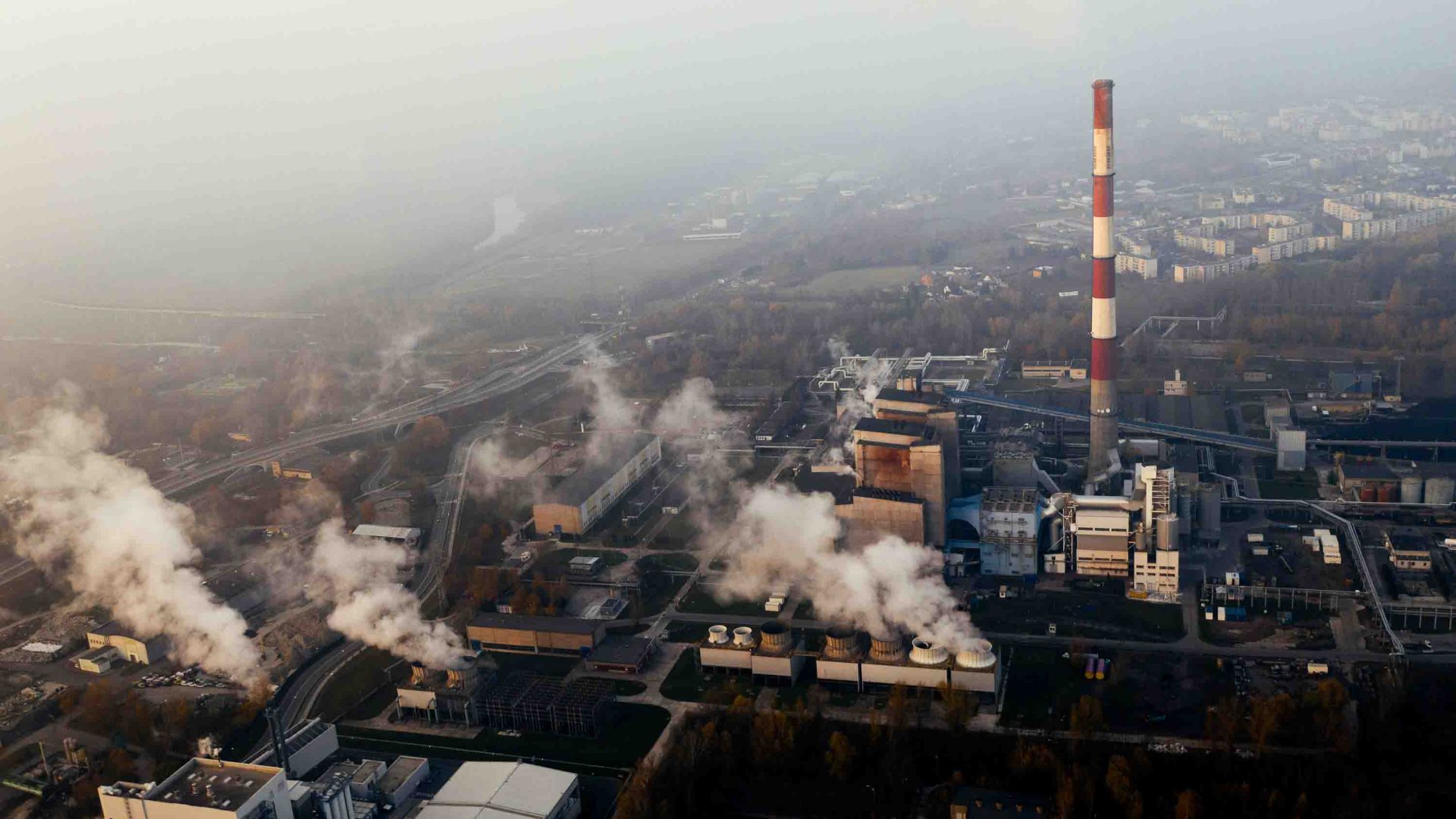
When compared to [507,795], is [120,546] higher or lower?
higher

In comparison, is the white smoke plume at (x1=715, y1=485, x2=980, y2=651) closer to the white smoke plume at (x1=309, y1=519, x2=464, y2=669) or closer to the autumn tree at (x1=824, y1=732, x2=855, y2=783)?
the autumn tree at (x1=824, y1=732, x2=855, y2=783)

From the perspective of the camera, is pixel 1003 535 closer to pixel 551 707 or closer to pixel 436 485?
pixel 551 707

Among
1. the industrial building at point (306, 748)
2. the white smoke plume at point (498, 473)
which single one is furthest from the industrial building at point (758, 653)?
the white smoke plume at point (498, 473)

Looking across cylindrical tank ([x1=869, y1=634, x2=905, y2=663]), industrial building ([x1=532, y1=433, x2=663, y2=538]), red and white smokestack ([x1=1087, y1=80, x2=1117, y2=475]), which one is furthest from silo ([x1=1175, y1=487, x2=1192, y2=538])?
industrial building ([x1=532, y1=433, x2=663, y2=538])

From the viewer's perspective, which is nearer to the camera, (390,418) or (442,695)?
(442,695)

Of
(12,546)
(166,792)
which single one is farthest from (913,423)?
(12,546)

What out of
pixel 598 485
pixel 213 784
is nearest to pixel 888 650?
pixel 213 784
